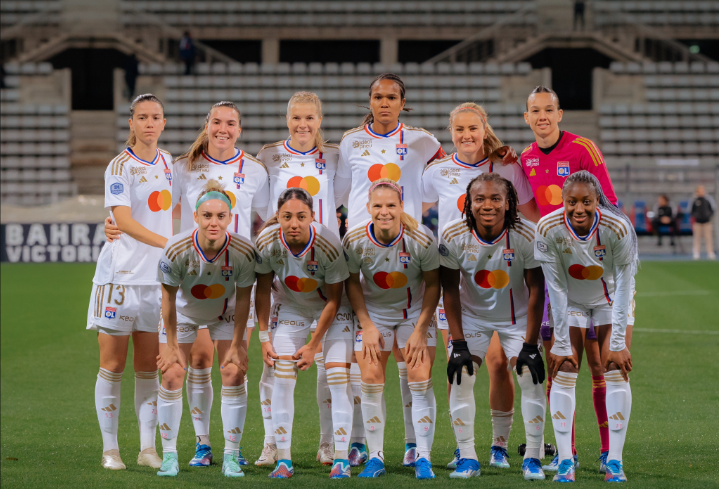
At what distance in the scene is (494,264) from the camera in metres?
4.44

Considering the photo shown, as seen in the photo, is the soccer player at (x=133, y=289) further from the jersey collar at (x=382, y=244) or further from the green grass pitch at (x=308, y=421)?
the jersey collar at (x=382, y=244)

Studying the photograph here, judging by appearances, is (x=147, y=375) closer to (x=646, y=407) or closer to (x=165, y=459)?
(x=165, y=459)

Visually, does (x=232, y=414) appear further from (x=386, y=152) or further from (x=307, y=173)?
(x=386, y=152)

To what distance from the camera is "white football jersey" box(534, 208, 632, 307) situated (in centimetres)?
421

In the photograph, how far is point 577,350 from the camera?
4387 mm

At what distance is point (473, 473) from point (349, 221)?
1696mm

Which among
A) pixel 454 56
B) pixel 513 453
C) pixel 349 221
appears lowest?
pixel 513 453

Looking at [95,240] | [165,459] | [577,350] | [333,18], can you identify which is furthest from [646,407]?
[333,18]

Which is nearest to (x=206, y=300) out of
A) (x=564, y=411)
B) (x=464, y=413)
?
(x=464, y=413)

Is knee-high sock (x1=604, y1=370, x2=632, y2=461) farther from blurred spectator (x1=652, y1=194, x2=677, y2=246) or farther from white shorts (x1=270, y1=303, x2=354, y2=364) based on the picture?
blurred spectator (x1=652, y1=194, x2=677, y2=246)

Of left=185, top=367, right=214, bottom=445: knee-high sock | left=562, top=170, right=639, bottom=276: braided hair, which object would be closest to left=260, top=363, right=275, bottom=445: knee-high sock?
left=185, top=367, right=214, bottom=445: knee-high sock

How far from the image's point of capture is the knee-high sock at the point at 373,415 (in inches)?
174

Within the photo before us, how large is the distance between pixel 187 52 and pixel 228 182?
19409 mm

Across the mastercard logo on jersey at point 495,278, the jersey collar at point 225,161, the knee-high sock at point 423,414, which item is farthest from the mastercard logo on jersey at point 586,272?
the jersey collar at point 225,161
